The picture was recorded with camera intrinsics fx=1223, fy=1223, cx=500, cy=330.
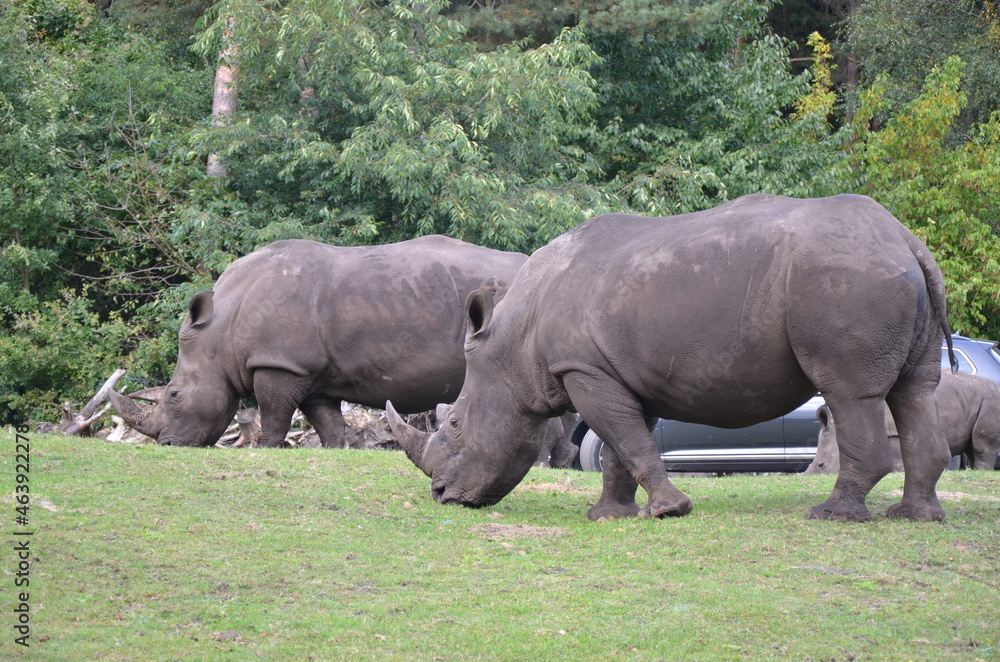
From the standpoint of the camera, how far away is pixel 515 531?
26.8ft

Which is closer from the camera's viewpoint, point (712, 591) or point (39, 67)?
point (712, 591)

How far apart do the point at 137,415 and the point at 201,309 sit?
4.66ft

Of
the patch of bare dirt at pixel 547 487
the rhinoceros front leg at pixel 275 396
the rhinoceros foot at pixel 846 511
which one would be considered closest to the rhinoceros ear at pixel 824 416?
the patch of bare dirt at pixel 547 487

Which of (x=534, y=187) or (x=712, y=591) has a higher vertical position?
(x=712, y=591)

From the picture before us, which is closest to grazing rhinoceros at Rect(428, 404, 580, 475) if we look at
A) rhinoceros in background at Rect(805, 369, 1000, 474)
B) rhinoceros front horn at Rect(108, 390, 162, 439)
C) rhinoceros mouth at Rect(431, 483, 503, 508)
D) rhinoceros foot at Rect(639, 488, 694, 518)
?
rhinoceros in background at Rect(805, 369, 1000, 474)

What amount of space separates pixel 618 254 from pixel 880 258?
1.82 meters

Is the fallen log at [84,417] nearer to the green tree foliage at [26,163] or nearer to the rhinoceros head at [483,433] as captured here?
the green tree foliage at [26,163]

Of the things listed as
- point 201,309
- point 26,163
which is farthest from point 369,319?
point 26,163

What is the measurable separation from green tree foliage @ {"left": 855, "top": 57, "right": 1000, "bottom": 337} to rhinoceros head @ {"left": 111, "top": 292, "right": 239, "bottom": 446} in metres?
14.4

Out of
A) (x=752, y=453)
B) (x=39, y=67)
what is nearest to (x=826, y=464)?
(x=752, y=453)

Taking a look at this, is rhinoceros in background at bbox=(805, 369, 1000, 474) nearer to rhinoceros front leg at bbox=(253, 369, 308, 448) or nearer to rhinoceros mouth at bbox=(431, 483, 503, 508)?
rhinoceros mouth at bbox=(431, 483, 503, 508)

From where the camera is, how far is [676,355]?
8180mm

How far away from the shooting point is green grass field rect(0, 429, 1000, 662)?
546 centimetres

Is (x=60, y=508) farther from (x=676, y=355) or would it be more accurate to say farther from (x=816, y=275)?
(x=816, y=275)
